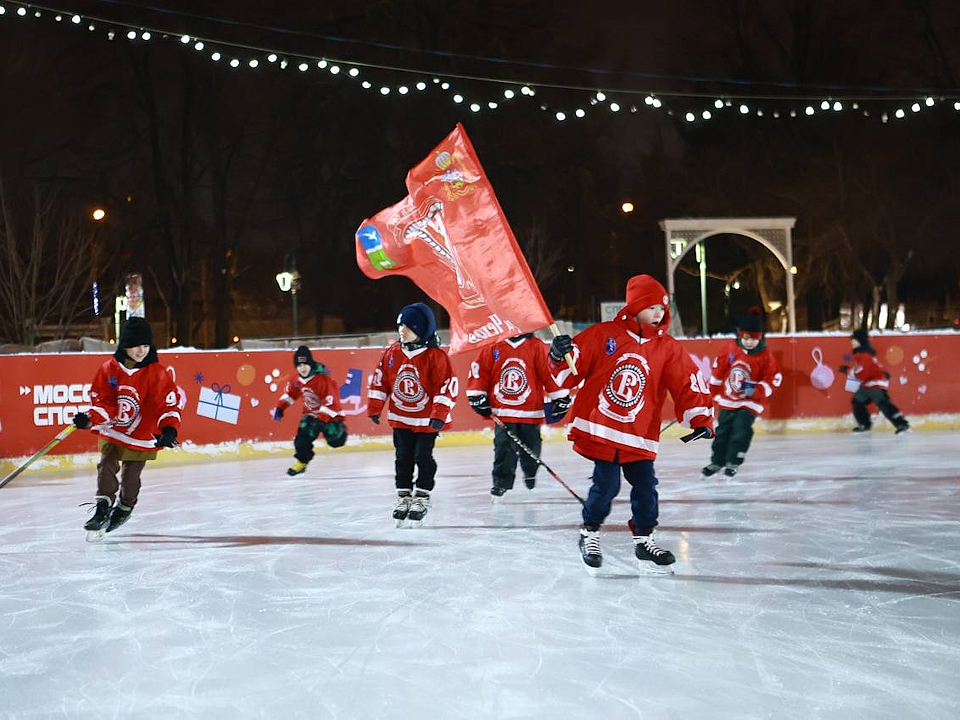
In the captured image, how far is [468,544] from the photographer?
6.22 meters

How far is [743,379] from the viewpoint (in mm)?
9562

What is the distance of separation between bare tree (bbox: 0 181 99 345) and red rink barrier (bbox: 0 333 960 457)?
835 centimetres

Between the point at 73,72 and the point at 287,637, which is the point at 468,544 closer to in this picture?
the point at 287,637

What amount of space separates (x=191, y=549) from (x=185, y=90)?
19099mm

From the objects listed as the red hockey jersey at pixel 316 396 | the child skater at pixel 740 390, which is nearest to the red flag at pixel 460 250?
the red hockey jersey at pixel 316 396

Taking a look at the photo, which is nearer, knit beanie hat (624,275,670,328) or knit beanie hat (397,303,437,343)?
knit beanie hat (624,275,670,328)

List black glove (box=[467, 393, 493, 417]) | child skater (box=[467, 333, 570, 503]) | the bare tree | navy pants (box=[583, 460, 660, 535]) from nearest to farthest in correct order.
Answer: navy pants (box=[583, 460, 660, 535]) → black glove (box=[467, 393, 493, 417]) → child skater (box=[467, 333, 570, 503]) → the bare tree

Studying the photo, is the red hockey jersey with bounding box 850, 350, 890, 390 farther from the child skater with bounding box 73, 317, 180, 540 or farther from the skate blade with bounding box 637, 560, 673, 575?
the child skater with bounding box 73, 317, 180, 540

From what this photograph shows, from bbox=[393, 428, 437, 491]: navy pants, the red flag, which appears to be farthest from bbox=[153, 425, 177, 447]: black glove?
the red flag

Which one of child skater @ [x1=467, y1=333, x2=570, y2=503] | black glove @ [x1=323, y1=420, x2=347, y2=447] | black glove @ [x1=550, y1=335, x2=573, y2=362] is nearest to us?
black glove @ [x1=550, y1=335, x2=573, y2=362]

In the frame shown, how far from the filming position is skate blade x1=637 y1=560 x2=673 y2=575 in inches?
204

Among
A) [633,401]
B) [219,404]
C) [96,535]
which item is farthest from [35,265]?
[633,401]

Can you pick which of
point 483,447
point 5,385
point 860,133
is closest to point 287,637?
point 5,385

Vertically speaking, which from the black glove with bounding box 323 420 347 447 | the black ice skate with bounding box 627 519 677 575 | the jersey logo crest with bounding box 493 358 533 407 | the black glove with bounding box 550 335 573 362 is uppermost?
the black glove with bounding box 550 335 573 362
